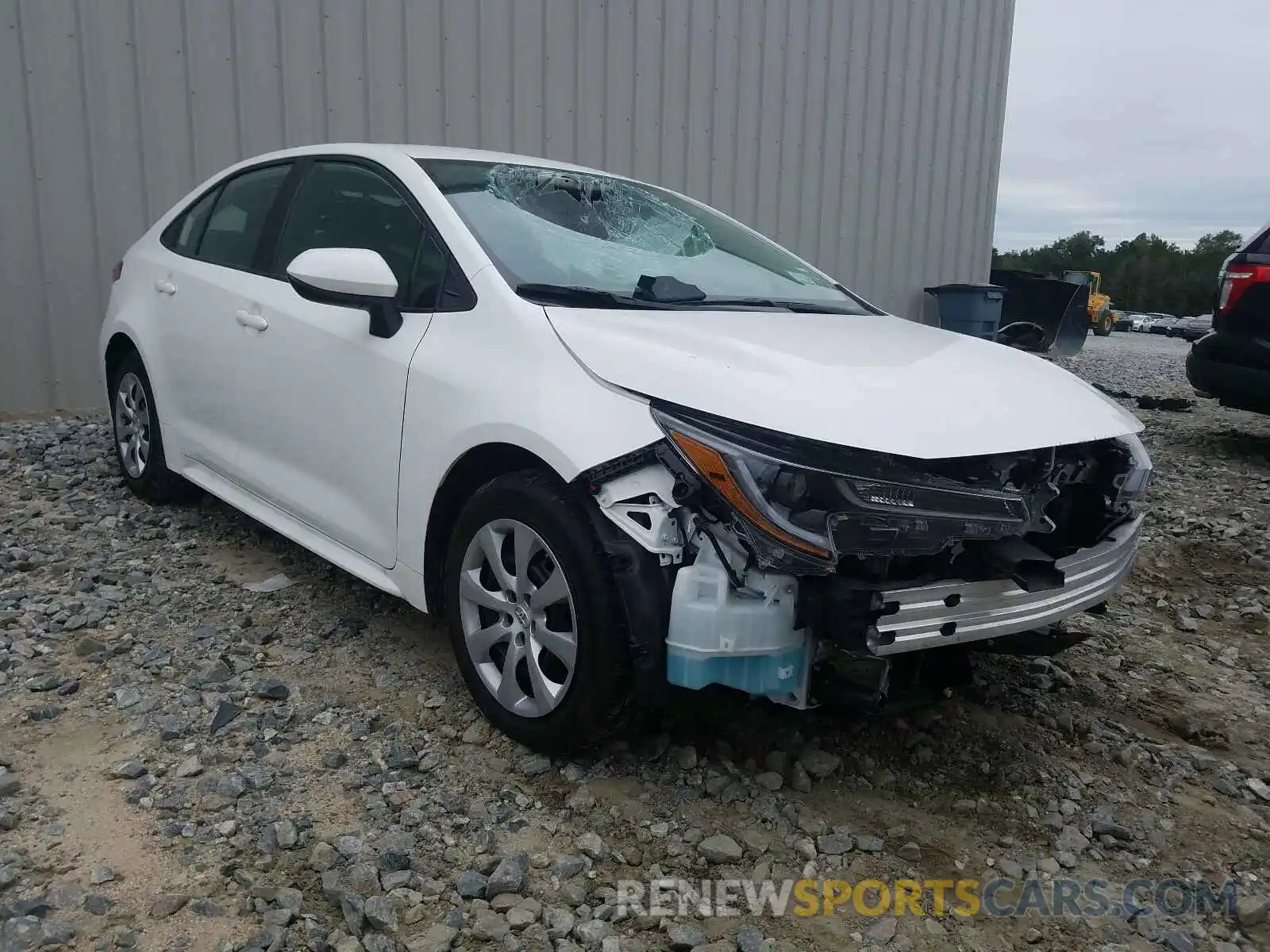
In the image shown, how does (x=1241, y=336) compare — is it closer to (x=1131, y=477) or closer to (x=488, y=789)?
(x=1131, y=477)

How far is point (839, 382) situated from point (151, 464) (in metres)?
3.22

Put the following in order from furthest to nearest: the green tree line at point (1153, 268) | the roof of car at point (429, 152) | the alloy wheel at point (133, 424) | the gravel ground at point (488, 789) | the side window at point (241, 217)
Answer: the green tree line at point (1153, 268) < the alloy wheel at point (133, 424) < the side window at point (241, 217) < the roof of car at point (429, 152) < the gravel ground at point (488, 789)

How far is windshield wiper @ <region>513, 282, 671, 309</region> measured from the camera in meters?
2.63

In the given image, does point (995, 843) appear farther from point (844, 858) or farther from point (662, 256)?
point (662, 256)

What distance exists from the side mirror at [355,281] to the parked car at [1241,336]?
222 inches

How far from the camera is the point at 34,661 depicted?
3.00 metres

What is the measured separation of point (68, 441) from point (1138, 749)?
526 cm

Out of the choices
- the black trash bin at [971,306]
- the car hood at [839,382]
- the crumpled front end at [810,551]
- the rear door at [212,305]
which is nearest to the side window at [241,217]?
the rear door at [212,305]

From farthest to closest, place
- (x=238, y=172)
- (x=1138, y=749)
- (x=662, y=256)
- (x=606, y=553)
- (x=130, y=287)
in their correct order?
(x=130, y=287), (x=238, y=172), (x=662, y=256), (x=1138, y=749), (x=606, y=553)

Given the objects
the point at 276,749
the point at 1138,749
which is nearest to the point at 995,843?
the point at 1138,749

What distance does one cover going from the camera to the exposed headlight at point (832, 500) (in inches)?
82.4

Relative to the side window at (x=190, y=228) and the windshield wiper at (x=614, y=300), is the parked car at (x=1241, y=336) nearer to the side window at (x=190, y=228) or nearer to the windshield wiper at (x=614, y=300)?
the windshield wiper at (x=614, y=300)

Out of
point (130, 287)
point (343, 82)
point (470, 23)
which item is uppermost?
point (470, 23)

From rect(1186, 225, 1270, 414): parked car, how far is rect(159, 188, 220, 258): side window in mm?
5949
